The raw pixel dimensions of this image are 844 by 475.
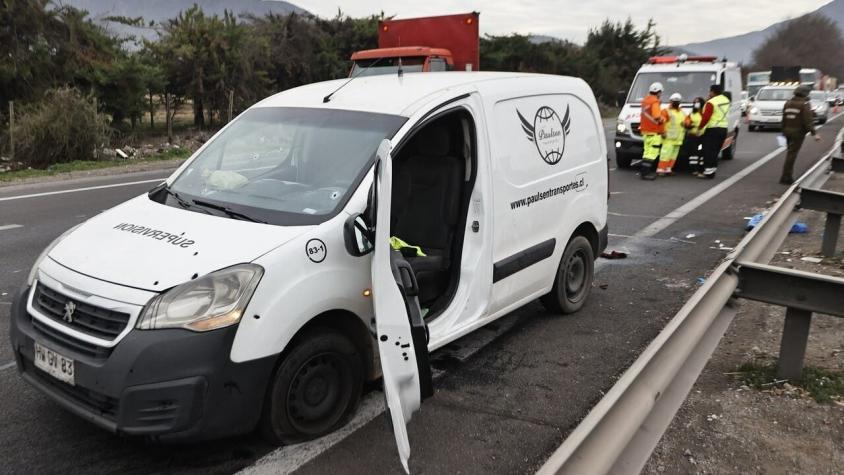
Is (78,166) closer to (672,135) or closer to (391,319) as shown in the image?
(672,135)

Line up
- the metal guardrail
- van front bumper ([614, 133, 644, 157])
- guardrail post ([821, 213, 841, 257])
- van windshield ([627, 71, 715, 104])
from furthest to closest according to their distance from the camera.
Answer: van windshield ([627, 71, 715, 104]), van front bumper ([614, 133, 644, 157]), guardrail post ([821, 213, 841, 257]), the metal guardrail

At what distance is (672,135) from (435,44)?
622 centimetres

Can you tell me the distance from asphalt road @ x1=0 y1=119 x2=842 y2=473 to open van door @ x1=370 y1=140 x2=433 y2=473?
0.49m

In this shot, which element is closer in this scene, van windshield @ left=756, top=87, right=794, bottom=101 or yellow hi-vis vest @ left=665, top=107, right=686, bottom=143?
yellow hi-vis vest @ left=665, top=107, right=686, bottom=143

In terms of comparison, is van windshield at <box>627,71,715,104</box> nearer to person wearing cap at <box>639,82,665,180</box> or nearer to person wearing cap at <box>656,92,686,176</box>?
person wearing cap at <box>656,92,686,176</box>

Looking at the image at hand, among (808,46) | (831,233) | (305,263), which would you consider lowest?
(831,233)

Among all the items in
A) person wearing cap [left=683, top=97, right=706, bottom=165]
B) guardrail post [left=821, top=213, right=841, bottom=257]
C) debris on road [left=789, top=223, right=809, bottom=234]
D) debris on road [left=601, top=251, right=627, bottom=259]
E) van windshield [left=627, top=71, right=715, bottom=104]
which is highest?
van windshield [left=627, top=71, right=715, bottom=104]

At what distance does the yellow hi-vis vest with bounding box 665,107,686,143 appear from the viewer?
1256cm

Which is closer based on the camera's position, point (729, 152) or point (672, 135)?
point (672, 135)

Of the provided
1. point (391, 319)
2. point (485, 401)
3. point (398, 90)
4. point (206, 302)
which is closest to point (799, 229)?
point (485, 401)

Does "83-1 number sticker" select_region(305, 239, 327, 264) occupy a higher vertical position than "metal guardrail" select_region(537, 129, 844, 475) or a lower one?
higher

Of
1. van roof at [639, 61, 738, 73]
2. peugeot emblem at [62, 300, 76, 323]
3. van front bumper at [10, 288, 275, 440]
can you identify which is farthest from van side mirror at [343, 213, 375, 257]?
van roof at [639, 61, 738, 73]

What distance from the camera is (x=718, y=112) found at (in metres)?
12.7

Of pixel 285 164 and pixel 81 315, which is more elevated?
pixel 285 164
